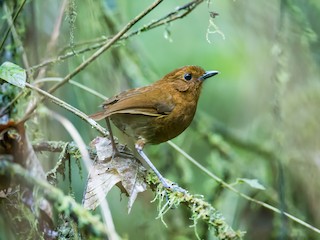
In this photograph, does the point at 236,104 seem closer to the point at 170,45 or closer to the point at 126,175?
the point at 170,45

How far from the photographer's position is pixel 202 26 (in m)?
6.23

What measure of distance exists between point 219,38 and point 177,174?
112 inches

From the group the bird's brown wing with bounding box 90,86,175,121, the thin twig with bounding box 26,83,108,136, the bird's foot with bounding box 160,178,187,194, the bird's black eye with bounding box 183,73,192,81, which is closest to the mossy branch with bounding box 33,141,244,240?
the bird's foot with bounding box 160,178,187,194

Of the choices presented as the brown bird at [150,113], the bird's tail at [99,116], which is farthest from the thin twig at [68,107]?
the brown bird at [150,113]

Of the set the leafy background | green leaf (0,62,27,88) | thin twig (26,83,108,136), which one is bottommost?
the leafy background

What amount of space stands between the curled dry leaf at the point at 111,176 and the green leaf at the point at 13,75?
17.5 inches

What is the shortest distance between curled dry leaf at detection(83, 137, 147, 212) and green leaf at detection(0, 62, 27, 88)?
445 mm

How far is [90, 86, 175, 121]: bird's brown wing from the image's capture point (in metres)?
2.84

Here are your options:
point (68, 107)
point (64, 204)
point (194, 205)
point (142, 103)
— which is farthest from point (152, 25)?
point (64, 204)

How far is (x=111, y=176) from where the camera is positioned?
239cm

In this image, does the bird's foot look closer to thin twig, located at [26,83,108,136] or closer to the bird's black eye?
thin twig, located at [26,83,108,136]

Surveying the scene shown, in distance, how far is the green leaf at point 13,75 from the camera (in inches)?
90.8

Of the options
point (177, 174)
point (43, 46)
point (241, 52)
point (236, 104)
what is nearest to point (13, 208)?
point (43, 46)

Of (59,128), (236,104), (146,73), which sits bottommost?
(236,104)
